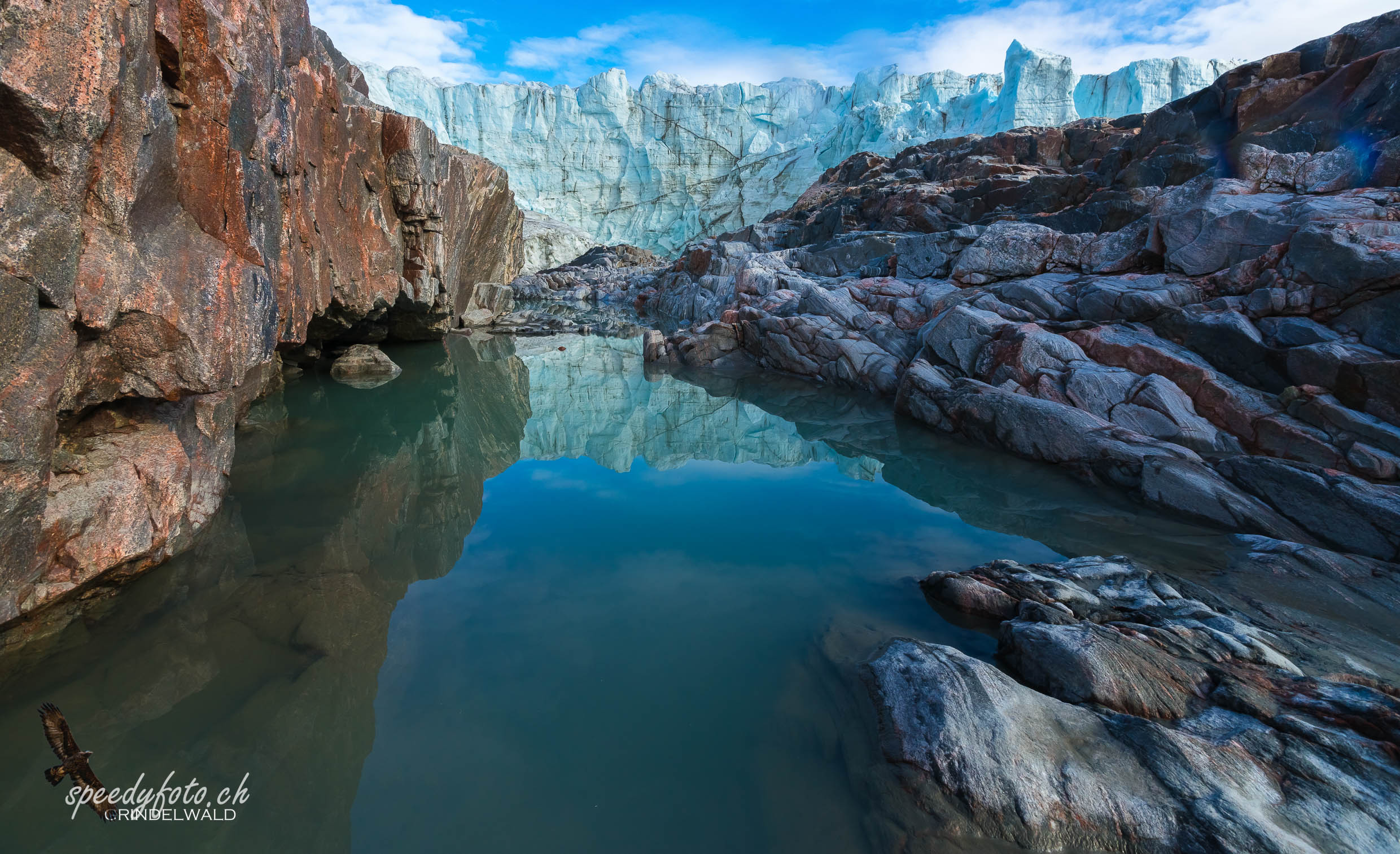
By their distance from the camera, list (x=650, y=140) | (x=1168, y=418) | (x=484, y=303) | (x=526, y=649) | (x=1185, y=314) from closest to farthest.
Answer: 1. (x=526, y=649)
2. (x=1168, y=418)
3. (x=1185, y=314)
4. (x=484, y=303)
5. (x=650, y=140)

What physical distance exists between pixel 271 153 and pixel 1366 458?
1473cm

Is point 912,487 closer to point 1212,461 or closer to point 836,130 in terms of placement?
point 1212,461

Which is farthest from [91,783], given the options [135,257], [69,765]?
[135,257]

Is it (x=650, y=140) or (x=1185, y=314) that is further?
(x=650, y=140)

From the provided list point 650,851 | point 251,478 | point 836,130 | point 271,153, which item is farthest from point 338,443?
point 836,130

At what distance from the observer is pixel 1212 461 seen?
870cm

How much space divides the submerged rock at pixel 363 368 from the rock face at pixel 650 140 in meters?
53.9

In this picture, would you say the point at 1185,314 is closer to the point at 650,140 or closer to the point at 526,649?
the point at 526,649

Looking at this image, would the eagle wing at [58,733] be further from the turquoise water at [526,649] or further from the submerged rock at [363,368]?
the submerged rock at [363,368]

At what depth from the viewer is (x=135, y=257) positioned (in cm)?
453

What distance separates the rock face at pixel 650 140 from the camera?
66.6 metres

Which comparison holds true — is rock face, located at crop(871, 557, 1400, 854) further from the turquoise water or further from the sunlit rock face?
the sunlit rock face

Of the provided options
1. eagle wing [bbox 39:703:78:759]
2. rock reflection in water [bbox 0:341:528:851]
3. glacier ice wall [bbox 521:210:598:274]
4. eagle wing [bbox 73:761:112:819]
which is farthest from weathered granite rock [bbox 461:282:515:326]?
glacier ice wall [bbox 521:210:598:274]

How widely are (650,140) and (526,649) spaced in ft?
243
